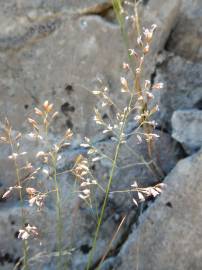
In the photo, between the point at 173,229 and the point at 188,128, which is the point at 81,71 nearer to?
A: the point at 188,128

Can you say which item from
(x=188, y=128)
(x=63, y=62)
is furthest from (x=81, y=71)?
(x=188, y=128)

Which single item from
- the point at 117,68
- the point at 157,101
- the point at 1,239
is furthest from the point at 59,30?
the point at 1,239

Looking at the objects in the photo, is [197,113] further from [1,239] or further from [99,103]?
[1,239]

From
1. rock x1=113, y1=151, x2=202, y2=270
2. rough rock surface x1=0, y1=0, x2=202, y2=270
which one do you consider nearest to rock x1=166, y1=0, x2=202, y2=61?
rough rock surface x1=0, y1=0, x2=202, y2=270

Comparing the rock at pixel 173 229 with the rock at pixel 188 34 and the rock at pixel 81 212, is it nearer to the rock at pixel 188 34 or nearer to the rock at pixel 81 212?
the rock at pixel 81 212

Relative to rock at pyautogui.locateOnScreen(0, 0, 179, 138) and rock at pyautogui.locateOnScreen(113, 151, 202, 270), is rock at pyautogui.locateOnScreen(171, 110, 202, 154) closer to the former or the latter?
rock at pyautogui.locateOnScreen(113, 151, 202, 270)
